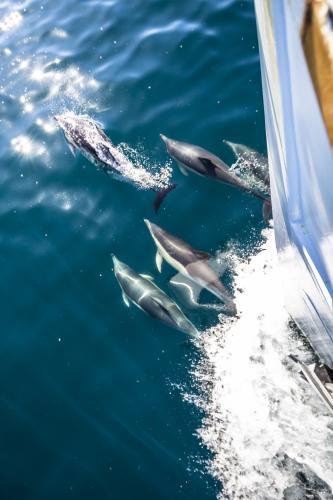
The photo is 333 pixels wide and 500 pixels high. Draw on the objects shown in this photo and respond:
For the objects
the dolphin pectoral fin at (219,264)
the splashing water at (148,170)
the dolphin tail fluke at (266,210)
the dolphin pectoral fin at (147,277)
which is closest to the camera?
the dolphin pectoral fin at (219,264)

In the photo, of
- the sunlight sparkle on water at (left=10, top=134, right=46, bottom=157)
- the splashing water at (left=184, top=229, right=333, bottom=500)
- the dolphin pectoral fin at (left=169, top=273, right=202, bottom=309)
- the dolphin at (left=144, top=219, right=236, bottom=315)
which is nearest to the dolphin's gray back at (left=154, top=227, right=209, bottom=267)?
the dolphin at (left=144, top=219, right=236, bottom=315)

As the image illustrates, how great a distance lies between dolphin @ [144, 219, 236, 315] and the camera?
4.66 m

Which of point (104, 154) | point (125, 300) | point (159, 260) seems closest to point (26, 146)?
point (104, 154)

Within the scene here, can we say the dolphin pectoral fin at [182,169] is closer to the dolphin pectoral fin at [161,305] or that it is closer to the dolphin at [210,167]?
the dolphin at [210,167]

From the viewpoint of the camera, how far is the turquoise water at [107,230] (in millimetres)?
4273

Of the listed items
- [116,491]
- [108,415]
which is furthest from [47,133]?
[116,491]

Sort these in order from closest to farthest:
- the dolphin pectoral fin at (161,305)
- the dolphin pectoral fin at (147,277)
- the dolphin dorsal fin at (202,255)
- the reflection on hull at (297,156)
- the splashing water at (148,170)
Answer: the reflection on hull at (297,156), the dolphin pectoral fin at (161,305), the dolphin dorsal fin at (202,255), the dolphin pectoral fin at (147,277), the splashing water at (148,170)

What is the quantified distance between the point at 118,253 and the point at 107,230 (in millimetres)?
409

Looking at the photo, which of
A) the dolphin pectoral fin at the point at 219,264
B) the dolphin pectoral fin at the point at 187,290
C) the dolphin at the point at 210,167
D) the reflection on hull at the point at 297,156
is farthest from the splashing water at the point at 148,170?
the reflection on hull at the point at 297,156

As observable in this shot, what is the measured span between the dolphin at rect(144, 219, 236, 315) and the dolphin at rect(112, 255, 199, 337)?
14.2 inches

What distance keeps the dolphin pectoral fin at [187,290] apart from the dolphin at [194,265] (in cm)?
8

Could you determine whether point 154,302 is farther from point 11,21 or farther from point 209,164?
point 11,21

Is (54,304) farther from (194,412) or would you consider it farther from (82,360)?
(194,412)

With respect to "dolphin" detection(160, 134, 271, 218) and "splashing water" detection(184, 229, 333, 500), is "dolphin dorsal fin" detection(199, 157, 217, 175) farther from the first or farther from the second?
"splashing water" detection(184, 229, 333, 500)
